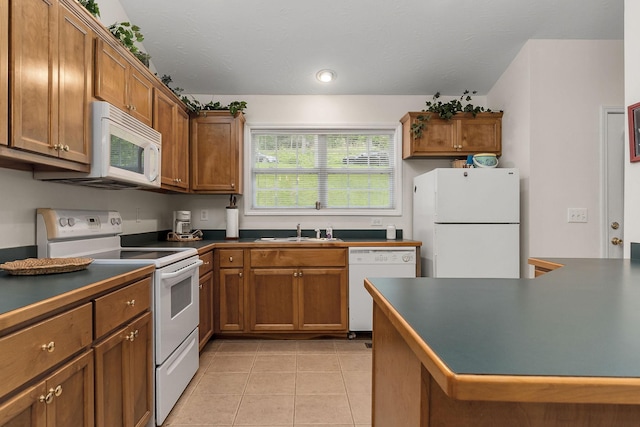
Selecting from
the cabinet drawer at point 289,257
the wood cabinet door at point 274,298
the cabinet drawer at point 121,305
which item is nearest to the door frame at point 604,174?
the cabinet drawer at point 289,257

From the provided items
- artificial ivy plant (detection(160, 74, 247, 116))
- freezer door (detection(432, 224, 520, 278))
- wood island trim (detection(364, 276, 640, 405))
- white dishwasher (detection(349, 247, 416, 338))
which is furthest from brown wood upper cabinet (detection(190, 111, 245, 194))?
wood island trim (detection(364, 276, 640, 405))

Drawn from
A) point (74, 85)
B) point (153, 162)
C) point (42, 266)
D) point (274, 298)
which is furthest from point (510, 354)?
point (274, 298)

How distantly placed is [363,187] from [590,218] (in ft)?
6.59

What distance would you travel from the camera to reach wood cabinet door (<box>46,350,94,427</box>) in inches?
42.9

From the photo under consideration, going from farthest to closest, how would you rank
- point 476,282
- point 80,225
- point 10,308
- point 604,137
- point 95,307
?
point 604,137 → point 80,225 → point 95,307 → point 476,282 → point 10,308

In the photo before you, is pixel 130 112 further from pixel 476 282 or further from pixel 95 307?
pixel 476 282

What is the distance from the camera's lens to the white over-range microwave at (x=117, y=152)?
1.81 m

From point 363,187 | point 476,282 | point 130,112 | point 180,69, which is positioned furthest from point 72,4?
point 363,187

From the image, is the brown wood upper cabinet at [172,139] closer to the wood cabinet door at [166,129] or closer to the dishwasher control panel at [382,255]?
the wood cabinet door at [166,129]

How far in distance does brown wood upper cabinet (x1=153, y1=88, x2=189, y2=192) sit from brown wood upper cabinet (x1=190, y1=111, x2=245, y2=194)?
0.13 meters

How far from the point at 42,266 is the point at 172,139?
168cm

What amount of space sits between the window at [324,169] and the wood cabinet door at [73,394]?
260cm

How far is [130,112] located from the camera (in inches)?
85.4

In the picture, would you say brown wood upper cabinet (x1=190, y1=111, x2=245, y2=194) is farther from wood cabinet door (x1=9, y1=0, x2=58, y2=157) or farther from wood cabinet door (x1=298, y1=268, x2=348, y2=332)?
wood cabinet door (x1=9, y1=0, x2=58, y2=157)
